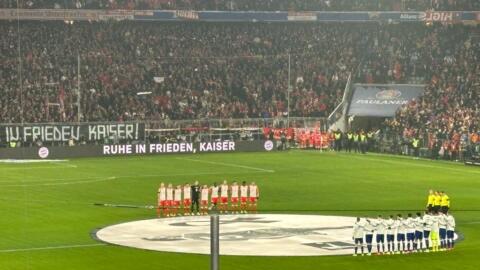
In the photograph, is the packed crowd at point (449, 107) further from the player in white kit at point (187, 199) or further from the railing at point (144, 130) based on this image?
the player in white kit at point (187, 199)

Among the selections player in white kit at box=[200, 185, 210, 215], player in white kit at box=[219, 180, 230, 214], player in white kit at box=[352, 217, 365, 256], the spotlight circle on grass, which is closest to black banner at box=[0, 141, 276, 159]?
player in white kit at box=[219, 180, 230, 214]

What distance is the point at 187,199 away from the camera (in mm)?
42094

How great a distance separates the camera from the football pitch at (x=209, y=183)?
3173cm

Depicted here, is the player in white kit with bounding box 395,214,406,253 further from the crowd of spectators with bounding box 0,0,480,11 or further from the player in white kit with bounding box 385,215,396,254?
the crowd of spectators with bounding box 0,0,480,11

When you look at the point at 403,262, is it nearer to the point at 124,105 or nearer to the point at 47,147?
the point at 47,147

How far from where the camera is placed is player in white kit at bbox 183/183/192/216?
4178cm

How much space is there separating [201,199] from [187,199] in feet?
1.82

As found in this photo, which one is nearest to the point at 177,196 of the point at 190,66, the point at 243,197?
the point at 243,197

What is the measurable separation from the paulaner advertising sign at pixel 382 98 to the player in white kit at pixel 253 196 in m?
→ 33.4

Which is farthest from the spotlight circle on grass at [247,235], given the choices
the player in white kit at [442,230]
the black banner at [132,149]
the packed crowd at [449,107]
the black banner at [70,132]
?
the packed crowd at [449,107]

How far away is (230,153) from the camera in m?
70.9

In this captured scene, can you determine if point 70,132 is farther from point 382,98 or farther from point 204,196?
point 204,196

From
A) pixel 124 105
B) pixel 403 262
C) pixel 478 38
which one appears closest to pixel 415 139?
pixel 478 38

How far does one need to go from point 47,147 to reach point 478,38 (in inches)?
1337
